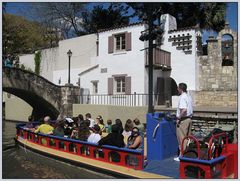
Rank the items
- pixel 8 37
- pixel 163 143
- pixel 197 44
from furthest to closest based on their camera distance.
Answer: pixel 8 37, pixel 197 44, pixel 163 143

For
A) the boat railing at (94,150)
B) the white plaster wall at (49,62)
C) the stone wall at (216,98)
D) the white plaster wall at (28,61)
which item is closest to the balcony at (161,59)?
the stone wall at (216,98)

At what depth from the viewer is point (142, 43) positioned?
1636 cm

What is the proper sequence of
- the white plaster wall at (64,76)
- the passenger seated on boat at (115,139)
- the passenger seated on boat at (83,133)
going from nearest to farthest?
the passenger seated on boat at (115,139) < the passenger seated on boat at (83,133) < the white plaster wall at (64,76)

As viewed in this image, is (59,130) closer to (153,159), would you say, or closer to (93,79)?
(153,159)

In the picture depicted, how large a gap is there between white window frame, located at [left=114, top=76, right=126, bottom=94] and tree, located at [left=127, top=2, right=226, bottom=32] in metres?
5.45

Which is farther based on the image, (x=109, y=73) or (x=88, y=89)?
(x=88, y=89)

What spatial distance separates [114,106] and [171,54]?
14.7 feet

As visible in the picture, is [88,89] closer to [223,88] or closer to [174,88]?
[174,88]

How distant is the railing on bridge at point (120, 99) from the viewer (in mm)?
16028

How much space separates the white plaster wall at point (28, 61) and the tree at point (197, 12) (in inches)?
355

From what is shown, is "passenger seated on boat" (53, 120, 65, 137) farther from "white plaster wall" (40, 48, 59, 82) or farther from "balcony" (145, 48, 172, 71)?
"white plaster wall" (40, 48, 59, 82)

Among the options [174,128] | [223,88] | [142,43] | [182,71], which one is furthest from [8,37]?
[174,128]

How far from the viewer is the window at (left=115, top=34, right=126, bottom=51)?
17.4 meters

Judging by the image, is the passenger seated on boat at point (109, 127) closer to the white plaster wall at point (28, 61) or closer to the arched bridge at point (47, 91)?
the arched bridge at point (47, 91)
